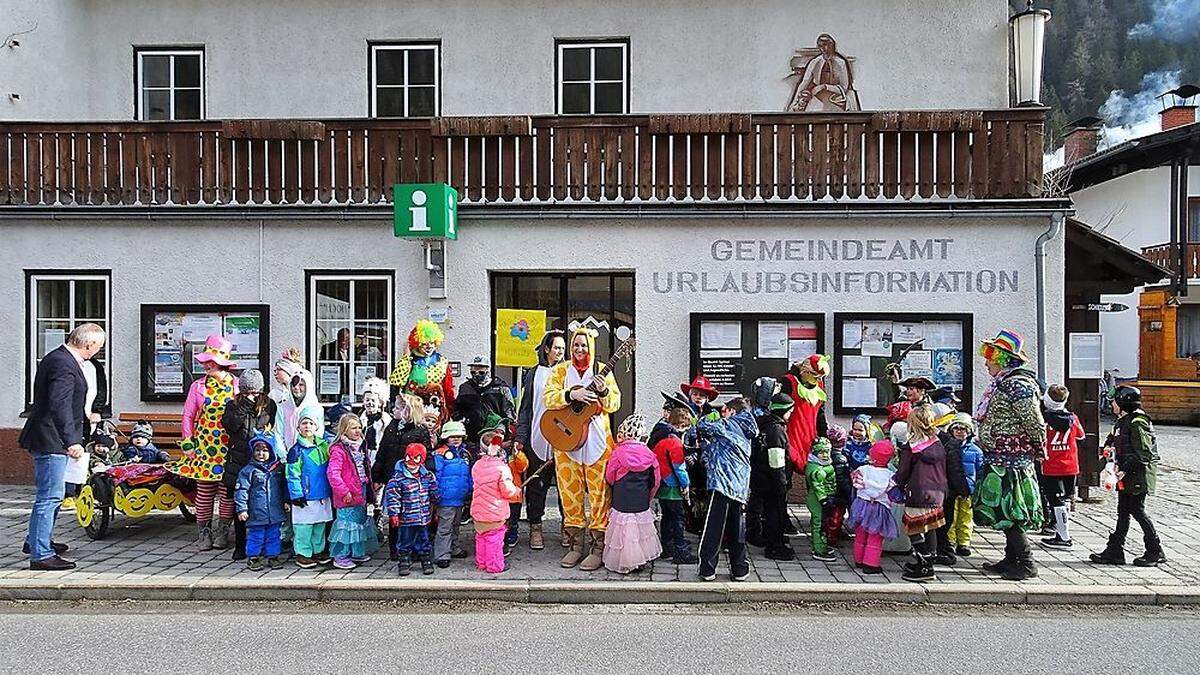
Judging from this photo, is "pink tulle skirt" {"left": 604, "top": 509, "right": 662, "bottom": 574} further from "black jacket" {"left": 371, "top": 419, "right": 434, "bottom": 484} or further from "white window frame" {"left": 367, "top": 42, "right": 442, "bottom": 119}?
"white window frame" {"left": 367, "top": 42, "right": 442, "bottom": 119}

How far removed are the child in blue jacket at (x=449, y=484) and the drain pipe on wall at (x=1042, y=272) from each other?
6532 mm

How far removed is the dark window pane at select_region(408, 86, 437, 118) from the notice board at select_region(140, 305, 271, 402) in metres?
3.42

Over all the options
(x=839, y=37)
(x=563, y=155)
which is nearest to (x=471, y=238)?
(x=563, y=155)

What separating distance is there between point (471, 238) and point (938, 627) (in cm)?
659

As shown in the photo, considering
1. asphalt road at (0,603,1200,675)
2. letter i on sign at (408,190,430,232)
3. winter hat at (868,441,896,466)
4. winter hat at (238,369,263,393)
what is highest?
letter i on sign at (408,190,430,232)

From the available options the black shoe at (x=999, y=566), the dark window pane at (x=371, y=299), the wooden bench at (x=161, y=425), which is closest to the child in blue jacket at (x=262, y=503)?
the wooden bench at (x=161, y=425)

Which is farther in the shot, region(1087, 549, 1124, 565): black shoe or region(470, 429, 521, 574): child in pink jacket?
region(1087, 549, 1124, 565): black shoe

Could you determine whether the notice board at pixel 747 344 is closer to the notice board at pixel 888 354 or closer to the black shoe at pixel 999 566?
the notice board at pixel 888 354

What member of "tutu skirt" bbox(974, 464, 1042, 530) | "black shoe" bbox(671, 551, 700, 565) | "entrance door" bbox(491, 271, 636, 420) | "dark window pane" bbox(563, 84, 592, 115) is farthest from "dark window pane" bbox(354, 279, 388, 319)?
"tutu skirt" bbox(974, 464, 1042, 530)

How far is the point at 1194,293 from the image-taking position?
2562cm

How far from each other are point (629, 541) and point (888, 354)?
4.53 meters

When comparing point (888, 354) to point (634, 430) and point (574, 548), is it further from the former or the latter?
point (574, 548)

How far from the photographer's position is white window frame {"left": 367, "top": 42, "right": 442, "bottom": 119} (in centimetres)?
1212

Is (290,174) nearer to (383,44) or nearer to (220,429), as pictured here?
(383,44)
